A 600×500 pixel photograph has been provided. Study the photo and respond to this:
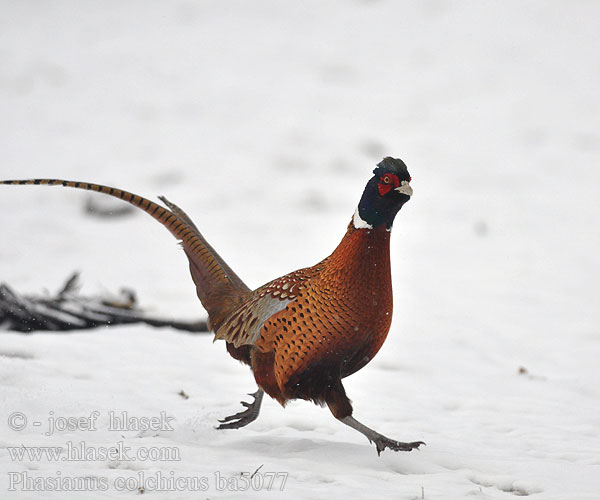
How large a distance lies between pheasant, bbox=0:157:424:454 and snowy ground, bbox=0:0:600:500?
0.31 meters

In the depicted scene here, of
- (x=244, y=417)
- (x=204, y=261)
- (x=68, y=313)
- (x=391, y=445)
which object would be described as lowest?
(x=391, y=445)

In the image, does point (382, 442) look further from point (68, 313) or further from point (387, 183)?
point (68, 313)

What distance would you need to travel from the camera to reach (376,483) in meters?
3.08

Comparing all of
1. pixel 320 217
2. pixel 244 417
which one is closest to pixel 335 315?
pixel 244 417

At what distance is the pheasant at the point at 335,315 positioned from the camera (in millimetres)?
3342

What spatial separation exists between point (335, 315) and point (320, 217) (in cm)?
644

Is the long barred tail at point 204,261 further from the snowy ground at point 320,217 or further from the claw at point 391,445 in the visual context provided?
the claw at point 391,445

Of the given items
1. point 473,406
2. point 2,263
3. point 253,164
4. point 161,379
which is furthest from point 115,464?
point 253,164

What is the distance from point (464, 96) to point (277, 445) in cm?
973

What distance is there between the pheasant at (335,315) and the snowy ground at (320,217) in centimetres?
31

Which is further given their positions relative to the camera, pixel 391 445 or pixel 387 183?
pixel 391 445

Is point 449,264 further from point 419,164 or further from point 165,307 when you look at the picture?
point 165,307

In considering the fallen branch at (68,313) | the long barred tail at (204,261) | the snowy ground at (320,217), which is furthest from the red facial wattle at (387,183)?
the fallen branch at (68,313)

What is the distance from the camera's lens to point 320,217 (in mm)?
9734
